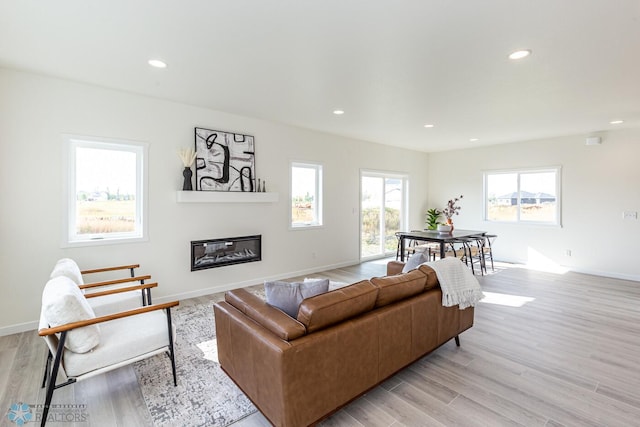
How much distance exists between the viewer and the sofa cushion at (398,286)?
2170mm

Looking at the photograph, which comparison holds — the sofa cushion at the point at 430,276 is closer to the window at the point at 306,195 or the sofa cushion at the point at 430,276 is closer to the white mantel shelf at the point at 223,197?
the white mantel shelf at the point at 223,197

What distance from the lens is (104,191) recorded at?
3.75m

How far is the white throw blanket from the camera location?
259 cm

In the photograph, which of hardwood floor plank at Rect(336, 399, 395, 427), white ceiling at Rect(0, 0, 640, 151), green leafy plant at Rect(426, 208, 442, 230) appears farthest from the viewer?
green leafy plant at Rect(426, 208, 442, 230)

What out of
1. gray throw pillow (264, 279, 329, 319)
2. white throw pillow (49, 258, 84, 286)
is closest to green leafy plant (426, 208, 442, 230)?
gray throw pillow (264, 279, 329, 319)

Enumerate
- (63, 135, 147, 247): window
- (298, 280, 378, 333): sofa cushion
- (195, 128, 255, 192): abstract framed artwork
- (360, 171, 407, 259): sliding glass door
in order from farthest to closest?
1. (360, 171, 407, 259): sliding glass door
2. (195, 128, 255, 192): abstract framed artwork
3. (63, 135, 147, 247): window
4. (298, 280, 378, 333): sofa cushion

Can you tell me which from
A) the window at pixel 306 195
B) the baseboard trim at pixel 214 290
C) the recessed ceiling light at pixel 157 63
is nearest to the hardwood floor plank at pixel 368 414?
the baseboard trim at pixel 214 290

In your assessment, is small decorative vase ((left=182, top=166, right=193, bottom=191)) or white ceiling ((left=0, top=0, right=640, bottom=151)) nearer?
white ceiling ((left=0, top=0, right=640, bottom=151))

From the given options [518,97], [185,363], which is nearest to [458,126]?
[518,97]

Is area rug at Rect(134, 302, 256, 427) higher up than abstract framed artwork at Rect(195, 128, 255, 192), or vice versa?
abstract framed artwork at Rect(195, 128, 255, 192)

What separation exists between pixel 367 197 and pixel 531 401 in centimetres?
509

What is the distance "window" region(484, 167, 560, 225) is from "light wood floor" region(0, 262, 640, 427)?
3.07 meters

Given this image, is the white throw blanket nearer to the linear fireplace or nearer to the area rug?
the area rug

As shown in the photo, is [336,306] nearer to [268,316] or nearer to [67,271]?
[268,316]
